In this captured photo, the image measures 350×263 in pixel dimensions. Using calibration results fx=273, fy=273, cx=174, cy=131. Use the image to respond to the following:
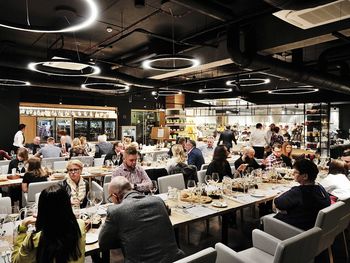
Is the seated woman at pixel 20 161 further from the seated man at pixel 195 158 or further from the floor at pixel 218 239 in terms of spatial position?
the seated man at pixel 195 158

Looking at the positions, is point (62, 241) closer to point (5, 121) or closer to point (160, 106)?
point (5, 121)

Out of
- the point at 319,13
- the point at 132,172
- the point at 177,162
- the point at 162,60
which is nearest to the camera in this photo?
the point at 319,13

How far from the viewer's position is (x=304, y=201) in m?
2.84

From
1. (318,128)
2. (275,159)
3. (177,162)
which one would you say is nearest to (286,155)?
(275,159)

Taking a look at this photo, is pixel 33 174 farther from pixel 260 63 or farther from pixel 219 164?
pixel 260 63

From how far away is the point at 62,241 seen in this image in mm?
1812

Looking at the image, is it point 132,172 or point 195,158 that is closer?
point 132,172

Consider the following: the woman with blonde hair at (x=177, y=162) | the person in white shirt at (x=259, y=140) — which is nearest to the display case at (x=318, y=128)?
the person in white shirt at (x=259, y=140)

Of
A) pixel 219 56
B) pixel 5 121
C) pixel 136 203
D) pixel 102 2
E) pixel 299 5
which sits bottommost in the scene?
pixel 136 203

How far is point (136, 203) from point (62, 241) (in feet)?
1.87

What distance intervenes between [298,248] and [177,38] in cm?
578

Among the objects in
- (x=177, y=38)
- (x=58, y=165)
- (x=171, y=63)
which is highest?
(x=177, y=38)

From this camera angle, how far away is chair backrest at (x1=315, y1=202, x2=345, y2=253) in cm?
258

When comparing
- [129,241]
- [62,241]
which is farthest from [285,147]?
[62,241]
